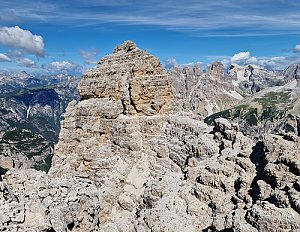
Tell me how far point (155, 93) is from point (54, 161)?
19225mm

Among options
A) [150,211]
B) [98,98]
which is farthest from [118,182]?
[98,98]

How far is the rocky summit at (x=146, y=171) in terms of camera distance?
90.5 feet

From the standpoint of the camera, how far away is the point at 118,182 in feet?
160

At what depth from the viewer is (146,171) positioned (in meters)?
49.8

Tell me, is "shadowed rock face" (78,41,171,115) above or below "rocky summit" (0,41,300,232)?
above

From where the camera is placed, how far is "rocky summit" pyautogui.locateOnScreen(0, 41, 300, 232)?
27.6m

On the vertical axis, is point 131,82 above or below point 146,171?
above

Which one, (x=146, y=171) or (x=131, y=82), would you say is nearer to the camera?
(x=146, y=171)

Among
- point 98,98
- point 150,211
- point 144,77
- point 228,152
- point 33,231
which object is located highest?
point 144,77

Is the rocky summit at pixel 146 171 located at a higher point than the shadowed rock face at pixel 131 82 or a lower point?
lower

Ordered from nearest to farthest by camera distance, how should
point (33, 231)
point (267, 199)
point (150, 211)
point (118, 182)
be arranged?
point (33, 231) → point (267, 199) → point (150, 211) → point (118, 182)

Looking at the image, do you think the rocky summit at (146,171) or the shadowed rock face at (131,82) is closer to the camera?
the rocky summit at (146,171)

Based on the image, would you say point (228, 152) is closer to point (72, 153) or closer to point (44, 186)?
point (44, 186)

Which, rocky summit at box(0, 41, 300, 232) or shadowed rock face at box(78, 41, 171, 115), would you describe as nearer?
rocky summit at box(0, 41, 300, 232)
